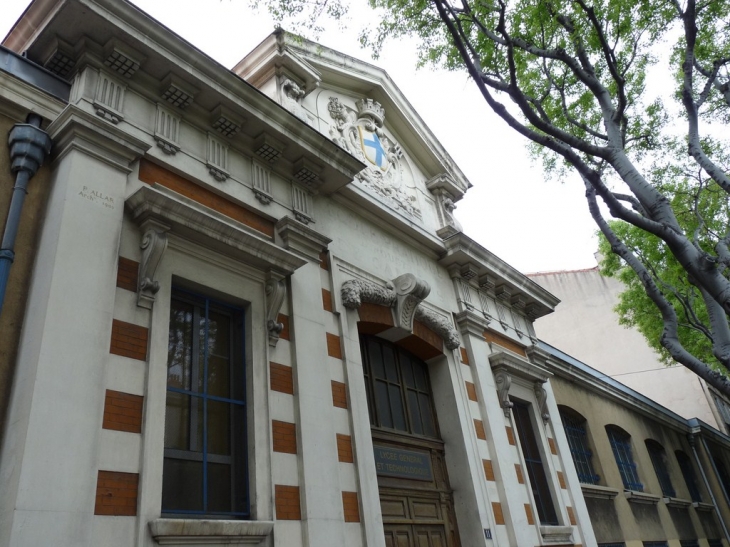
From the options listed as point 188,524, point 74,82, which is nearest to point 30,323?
point 188,524

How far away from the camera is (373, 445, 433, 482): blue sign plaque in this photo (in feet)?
27.6

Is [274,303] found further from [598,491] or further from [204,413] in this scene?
[598,491]

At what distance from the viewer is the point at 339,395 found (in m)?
7.64

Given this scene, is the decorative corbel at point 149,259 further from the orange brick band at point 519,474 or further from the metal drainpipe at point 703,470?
the metal drainpipe at point 703,470

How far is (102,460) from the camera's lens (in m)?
4.96

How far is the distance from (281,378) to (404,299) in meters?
3.09

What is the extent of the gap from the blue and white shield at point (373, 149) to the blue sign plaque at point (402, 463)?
16.7 feet

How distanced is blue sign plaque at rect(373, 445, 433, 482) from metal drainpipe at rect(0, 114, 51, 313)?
5.28 m

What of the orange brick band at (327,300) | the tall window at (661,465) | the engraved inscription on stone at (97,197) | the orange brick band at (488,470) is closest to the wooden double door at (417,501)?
the orange brick band at (488,470)

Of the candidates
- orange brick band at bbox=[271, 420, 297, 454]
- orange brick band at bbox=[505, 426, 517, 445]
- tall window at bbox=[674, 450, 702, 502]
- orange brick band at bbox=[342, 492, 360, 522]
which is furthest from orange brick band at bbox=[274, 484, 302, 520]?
tall window at bbox=[674, 450, 702, 502]

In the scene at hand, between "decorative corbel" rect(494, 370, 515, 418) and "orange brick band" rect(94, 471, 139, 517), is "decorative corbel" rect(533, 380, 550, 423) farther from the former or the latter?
"orange brick band" rect(94, 471, 139, 517)

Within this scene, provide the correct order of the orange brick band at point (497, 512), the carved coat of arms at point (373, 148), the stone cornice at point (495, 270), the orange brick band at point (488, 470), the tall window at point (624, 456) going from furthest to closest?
the tall window at point (624, 456) → the stone cornice at point (495, 270) → the carved coat of arms at point (373, 148) → the orange brick band at point (488, 470) → the orange brick band at point (497, 512)

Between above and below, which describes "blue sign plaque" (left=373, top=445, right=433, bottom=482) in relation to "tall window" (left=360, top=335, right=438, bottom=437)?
below

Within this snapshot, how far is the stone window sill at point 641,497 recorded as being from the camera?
49.8ft
